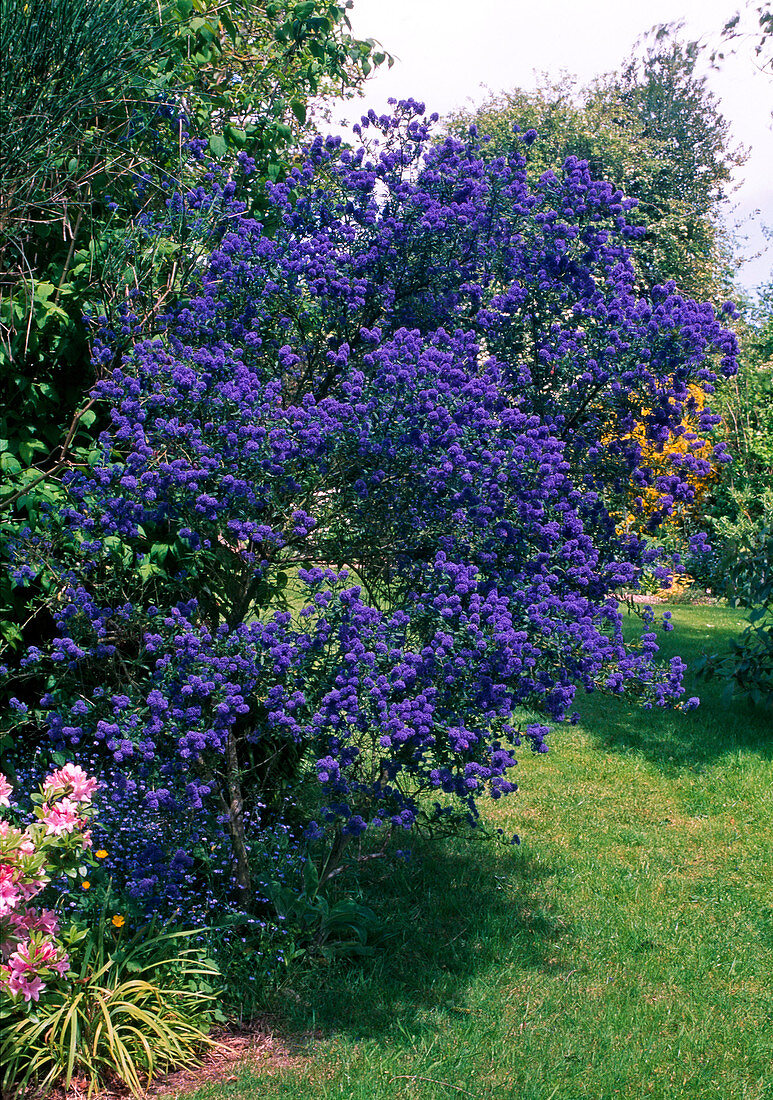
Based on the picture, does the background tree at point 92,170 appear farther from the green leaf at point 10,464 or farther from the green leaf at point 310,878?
the green leaf at point 310,878

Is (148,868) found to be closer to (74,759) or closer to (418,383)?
(74,759)

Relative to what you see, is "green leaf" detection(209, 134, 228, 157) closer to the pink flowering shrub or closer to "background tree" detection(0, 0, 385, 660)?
"background tree" detection(0, 0, 385, 660)

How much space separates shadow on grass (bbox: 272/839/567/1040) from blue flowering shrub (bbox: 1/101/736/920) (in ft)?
1.79

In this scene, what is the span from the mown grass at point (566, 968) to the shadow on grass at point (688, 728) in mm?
699

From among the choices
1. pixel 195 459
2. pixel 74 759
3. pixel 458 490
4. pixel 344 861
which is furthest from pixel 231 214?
pixel 344 861

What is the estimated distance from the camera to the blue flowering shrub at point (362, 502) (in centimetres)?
349

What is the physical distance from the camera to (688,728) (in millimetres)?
7977

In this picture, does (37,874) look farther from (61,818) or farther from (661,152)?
(661,152)

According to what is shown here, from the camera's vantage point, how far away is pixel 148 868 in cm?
363

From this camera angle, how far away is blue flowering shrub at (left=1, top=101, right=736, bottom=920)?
11.5 ft

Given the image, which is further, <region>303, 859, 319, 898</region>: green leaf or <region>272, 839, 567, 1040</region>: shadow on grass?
<region>303, 859, 319, 898</region>: green leaf

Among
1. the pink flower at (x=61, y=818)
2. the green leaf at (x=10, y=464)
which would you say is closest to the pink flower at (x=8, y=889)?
the pink flower at (x=61, y=818)

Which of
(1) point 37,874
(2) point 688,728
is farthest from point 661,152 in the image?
(1) point 37,874

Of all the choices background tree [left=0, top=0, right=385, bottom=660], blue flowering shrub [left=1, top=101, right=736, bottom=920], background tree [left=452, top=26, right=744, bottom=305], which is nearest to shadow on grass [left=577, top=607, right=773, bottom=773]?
blue flowering shrub [left=1, top=101, right=736, bottom=920]
